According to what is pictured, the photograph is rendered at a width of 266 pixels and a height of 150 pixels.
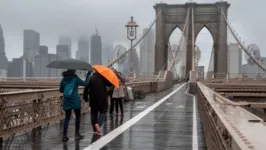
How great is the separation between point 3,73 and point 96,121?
84.6 metres

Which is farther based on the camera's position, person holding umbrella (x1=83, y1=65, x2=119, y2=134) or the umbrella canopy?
person holding umbrella (x1=83, y1=65, x2=119, y2=134)

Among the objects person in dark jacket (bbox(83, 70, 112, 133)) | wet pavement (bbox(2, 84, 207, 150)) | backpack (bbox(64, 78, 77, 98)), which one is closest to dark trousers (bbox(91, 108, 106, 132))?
person in dark jacket (bbox(83, 70, 112, 133))

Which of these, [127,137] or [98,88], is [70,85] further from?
[127,137]

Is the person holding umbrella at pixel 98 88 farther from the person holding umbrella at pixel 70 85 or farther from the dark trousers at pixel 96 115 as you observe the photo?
the person holding umbrella at pixel 70 85

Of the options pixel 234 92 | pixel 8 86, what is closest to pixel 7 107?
pixel 234 92

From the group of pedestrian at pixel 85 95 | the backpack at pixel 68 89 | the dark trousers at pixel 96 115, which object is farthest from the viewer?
the dark trousers at pixel 96 115

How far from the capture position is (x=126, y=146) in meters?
8.86

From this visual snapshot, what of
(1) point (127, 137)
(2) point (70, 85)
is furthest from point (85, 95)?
(1) point (127, 137)

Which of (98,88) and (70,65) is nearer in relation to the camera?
(70,65)

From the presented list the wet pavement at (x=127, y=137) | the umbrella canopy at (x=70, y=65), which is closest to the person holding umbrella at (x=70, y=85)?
the umbrella canopy at (x=70, y=65)

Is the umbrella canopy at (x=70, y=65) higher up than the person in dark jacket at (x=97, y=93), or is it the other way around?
the umbrella canopy at (x=70, y=65)

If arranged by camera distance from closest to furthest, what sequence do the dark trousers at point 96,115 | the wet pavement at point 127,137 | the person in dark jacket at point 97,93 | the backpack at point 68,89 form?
the wet pavement at point 127,137 < the backpack at point 68,89 < the person in dark jacket at point 97,93 < the dark trousers at point 96,115

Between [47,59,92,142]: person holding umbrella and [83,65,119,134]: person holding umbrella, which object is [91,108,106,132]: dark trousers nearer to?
[83,65,119,134]: person holding umbrella

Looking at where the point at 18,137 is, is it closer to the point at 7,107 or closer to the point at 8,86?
the point at 7,107
